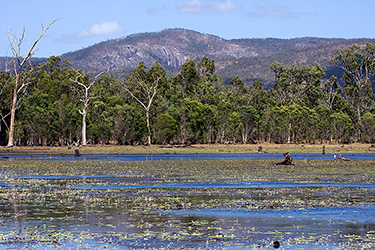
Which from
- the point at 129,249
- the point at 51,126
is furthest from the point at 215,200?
the point at 51,126

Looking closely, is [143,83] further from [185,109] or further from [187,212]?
[187,212]

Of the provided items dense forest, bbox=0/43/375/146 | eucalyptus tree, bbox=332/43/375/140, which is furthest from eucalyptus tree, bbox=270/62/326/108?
eucalyptus tree, bbox=332/43/375/140

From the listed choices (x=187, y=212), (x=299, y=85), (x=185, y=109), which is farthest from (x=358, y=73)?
(x=187, y=212)

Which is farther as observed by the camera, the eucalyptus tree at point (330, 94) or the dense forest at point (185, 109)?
the eucalyptus tree at point (330, 94)

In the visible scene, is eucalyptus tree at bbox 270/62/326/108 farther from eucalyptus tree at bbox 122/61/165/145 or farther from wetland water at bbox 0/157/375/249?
wetland water at bbox 0/157/375/249

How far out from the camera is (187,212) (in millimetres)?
21938

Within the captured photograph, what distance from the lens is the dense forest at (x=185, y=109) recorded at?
299 feet

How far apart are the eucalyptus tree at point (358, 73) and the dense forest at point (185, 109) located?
0.20 meters

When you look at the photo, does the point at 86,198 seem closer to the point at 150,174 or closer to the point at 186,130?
the point at 150,174

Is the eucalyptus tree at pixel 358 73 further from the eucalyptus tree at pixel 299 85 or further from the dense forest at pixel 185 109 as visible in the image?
the eucalyptus tree at pixel 299 85

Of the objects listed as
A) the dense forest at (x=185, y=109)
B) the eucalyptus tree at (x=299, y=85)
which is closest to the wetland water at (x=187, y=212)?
the dense forest at (x=185, y=109)

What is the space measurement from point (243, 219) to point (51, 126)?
7174 cm

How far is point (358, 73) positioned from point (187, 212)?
114107 mm

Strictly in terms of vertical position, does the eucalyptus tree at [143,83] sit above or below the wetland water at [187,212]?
above
